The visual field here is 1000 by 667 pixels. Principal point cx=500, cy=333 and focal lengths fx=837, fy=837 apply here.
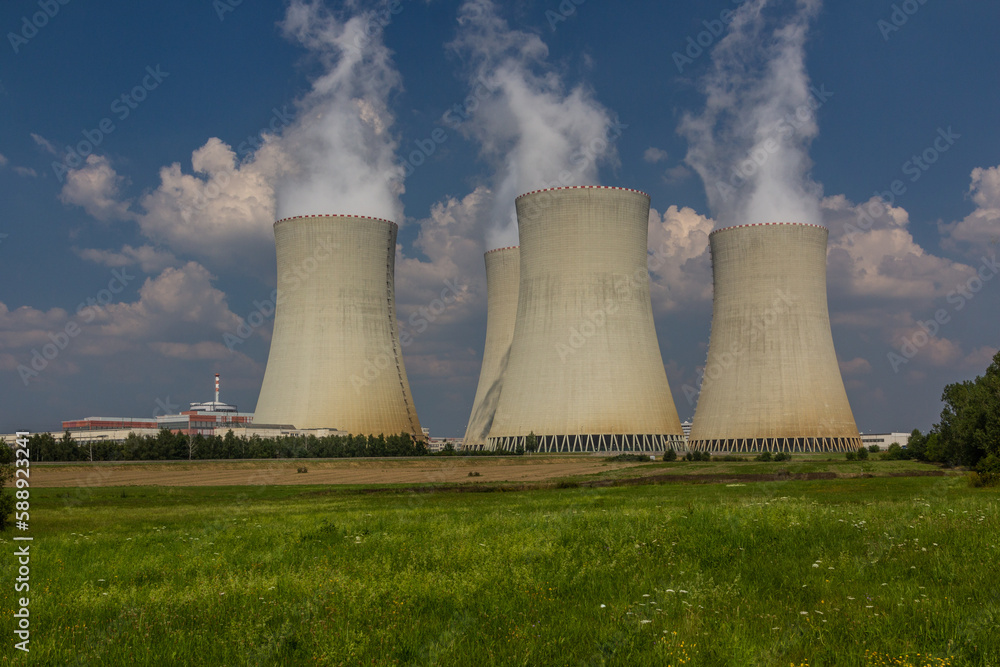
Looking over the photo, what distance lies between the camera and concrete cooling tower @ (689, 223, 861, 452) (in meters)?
47.3

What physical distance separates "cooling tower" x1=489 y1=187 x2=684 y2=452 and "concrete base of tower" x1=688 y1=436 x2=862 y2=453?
638 cm

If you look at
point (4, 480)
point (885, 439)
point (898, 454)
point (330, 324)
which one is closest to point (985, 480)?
point (4, 480)

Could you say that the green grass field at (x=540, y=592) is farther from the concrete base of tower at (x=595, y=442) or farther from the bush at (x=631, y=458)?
the concrete base of tower at (x=595, y=442)

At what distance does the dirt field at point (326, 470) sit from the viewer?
31.4 metres

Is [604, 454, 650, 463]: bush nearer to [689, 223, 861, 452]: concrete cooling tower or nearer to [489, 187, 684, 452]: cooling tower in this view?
[489, 187, 684, 452]: cooling tower

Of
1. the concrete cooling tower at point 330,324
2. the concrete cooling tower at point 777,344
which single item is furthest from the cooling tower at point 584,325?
the concrete cooling tower at point 330,324

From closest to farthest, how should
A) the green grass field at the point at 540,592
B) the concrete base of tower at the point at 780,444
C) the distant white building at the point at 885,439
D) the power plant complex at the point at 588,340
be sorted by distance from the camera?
the green grass field at the point at 540,592
the power plant complex at the point at 588,340
the concrete base of tower at the point at 780,444
the distant white building at the point at 885,439

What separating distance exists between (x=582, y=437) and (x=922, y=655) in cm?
4284

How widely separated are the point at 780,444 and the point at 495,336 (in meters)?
20.9

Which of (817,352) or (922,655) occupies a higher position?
(817,352)

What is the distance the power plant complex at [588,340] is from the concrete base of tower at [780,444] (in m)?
0.10

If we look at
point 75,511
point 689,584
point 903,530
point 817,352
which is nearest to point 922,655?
point 689,584

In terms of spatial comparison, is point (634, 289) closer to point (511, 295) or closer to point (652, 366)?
point (652, 366)

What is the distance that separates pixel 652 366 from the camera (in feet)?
150
